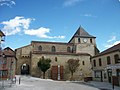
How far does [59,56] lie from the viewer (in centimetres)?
4472

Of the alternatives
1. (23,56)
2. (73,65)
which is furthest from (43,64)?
(73,65)

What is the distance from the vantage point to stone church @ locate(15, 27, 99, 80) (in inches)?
1682

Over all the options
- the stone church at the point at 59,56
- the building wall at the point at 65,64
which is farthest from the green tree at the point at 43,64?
the building wall at the point at 65,64

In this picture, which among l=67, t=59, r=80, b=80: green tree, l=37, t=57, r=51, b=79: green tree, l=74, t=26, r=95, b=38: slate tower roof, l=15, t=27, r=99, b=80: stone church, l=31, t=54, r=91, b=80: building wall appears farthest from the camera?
l=74, t=26, r=95, b=38: slate tower roof

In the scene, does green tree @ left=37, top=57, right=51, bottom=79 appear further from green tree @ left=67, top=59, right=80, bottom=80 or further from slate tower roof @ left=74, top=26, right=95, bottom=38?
slate tower roof @ left=74, top=26, right=95, bottom=38

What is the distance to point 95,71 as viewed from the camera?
116 feet

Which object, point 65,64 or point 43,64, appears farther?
point 65,64

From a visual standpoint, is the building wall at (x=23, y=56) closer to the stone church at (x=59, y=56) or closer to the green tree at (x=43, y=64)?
the stone church at (x=59, y=56)

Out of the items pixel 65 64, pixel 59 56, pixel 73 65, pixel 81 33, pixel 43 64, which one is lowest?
pixel 73 65

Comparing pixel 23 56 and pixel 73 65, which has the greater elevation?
pixel 23 56

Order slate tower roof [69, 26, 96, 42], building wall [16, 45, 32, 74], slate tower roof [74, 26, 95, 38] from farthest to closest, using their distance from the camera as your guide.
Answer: slate tower roof [74, 26, 95, 38], slate tower roof [69, 26, 96, 42], building wall [16, 45, 32, 74]

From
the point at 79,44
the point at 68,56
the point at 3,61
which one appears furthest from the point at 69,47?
the point at 3,61

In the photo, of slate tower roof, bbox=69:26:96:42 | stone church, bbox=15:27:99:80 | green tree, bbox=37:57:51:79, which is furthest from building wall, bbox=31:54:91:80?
slate tower roof, bbox=69:26:96:42

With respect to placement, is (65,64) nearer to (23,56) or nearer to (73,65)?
(73,65)
